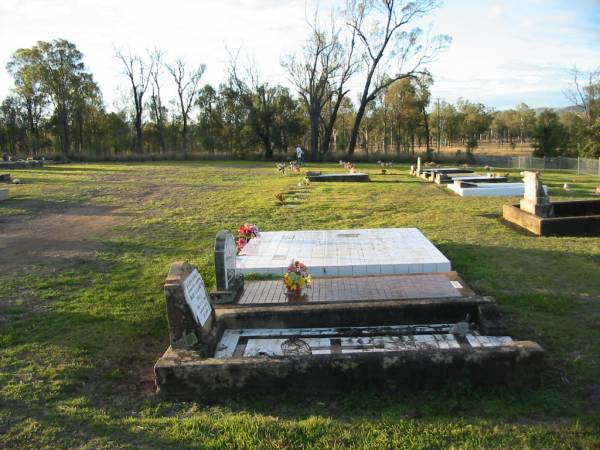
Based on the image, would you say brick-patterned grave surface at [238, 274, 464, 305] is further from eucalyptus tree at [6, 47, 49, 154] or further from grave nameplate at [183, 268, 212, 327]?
eucalyptus tree at [6, 47, 49, 154]

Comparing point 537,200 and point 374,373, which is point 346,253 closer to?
point 374,373

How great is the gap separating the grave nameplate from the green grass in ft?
2.03

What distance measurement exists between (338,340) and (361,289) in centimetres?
140

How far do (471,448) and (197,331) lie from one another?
2.24m

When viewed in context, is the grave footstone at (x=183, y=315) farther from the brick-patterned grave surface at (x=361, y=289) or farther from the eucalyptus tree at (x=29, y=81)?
the eucalyptus tree at (x=29, y=81)

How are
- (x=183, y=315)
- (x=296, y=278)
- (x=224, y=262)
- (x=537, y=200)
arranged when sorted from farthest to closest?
(x=537, y=200) → (x=224, y=262) → (x=296, y=278) → (x=183, y=315)

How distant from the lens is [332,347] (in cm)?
439

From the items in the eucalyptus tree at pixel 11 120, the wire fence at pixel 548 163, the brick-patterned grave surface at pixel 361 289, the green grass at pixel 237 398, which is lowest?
the green grass at pixel 237 398

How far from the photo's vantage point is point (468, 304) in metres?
4.82

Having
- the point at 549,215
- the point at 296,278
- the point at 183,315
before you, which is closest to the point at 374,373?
the point at 183,315

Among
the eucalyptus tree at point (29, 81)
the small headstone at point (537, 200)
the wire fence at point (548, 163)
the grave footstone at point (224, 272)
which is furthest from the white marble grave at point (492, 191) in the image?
the eucalyptus tree at point (29, 81)

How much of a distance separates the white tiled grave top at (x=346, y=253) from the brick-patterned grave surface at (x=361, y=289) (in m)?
0.24

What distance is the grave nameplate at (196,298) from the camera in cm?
419

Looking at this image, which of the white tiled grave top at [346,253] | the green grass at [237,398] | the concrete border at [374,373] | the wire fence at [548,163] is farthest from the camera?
the wire fence at [548,163]
